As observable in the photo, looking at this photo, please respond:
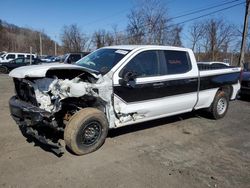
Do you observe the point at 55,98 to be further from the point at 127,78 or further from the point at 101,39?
the point at 101,39

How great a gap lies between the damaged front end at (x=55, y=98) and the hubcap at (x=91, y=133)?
0.36m

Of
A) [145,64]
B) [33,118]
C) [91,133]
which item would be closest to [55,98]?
[33,118]

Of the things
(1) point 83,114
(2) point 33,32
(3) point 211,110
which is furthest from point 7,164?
(2) point 33,32

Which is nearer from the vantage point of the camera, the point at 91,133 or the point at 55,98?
the point at 55,98

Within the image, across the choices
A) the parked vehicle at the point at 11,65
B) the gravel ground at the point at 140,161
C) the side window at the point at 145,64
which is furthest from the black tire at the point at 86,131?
the parked vehicle at the point at 11,65

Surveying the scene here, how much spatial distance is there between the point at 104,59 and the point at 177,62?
170 centimetres

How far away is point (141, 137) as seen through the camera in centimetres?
569

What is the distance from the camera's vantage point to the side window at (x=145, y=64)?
5223mm

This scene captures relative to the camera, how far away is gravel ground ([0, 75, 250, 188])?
381 centimetres

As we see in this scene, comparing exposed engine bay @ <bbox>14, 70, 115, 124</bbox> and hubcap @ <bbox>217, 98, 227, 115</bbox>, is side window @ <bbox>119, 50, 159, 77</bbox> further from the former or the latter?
hubcap @ <bbox>217, 98, 227, 115</bbox>

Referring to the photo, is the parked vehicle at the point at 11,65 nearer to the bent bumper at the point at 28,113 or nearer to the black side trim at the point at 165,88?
the bent bumper at the point at 28,113

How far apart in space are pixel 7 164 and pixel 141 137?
266 cm

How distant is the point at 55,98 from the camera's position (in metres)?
4.54

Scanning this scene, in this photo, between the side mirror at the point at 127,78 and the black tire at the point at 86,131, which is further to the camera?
the side mirror at the point at 127,78
